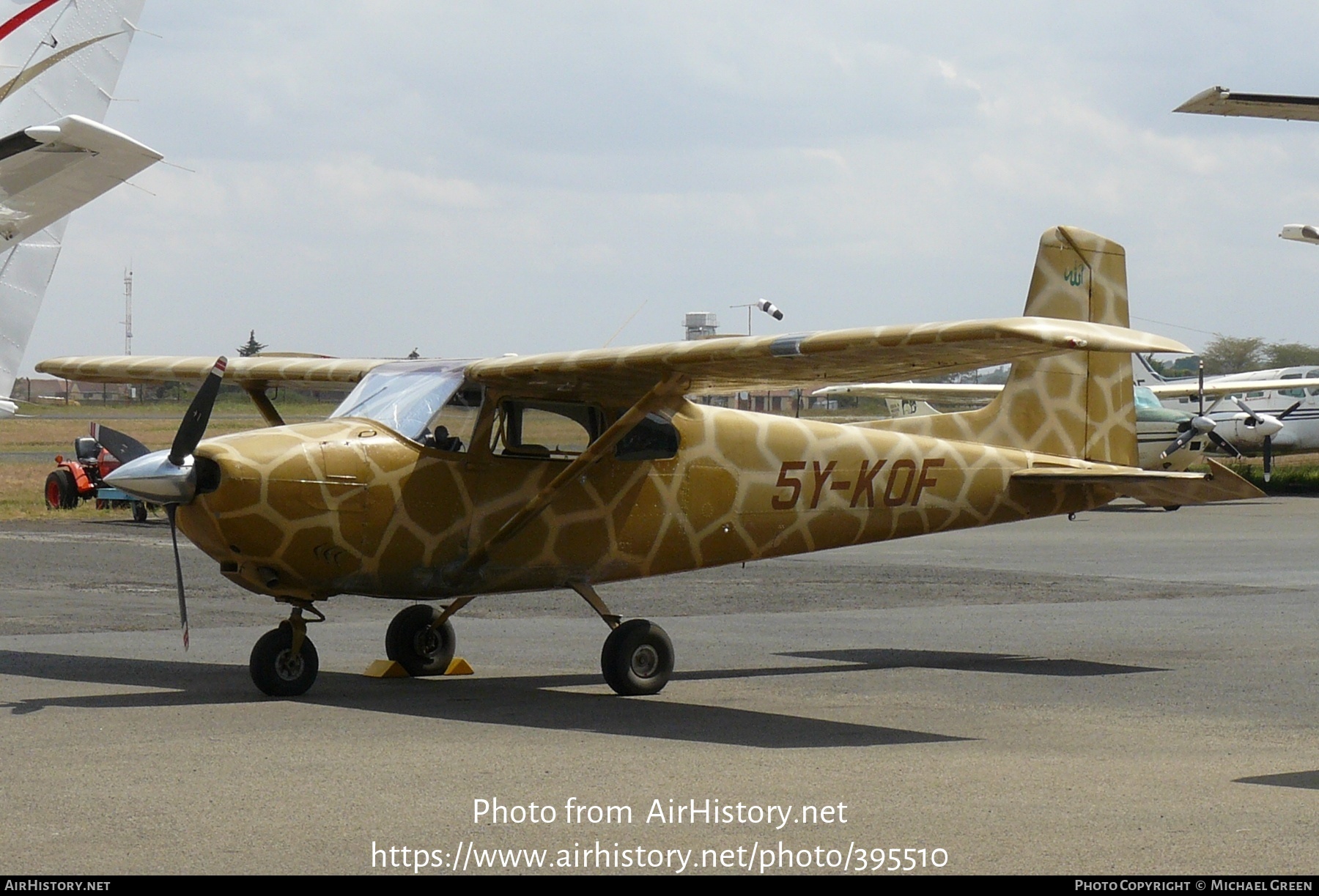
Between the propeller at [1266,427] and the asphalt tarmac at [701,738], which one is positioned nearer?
the asphalt tarmac at [701,738]

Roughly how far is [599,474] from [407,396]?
1489mm

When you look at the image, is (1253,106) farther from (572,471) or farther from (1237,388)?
(1237,388)

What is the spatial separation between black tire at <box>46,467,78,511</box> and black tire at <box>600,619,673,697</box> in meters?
23.4

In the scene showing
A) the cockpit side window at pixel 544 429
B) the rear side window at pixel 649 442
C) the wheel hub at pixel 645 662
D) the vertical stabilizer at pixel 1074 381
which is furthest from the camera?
the vertical stabilizer at pixel 1074 381

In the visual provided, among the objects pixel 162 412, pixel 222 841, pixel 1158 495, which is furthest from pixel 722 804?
pixel 162 412

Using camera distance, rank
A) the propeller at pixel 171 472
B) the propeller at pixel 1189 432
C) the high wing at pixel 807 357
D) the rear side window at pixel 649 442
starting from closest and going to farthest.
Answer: the high wing at pixel 807 357 → the propeller at pixel 171 472 → the rear side window at pixel 649 442 → the propeller at pixel 1189 432

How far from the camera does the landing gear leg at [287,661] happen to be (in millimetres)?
10023

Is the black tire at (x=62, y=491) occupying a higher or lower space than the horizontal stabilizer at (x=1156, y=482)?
lower

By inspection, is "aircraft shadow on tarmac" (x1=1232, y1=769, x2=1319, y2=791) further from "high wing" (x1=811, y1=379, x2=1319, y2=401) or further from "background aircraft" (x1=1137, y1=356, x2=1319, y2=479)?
"background aircraft" (x1=1137, y1=356, x2=1319, y2=479)

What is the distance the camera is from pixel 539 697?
10.4 metres

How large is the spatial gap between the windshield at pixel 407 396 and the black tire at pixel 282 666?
61.2 inches

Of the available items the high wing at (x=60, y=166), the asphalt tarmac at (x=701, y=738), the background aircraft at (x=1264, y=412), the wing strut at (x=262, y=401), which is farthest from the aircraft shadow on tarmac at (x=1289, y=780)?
the background aircraft at (x=1264, y=412)

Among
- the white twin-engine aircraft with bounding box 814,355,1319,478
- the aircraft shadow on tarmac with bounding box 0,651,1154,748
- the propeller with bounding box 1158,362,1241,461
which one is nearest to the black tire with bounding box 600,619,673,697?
the aircraft shadow on tarmac with bounding box 0,651,1154,748

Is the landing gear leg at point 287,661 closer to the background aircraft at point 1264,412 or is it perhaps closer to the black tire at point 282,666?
the black tire at point 282,666
